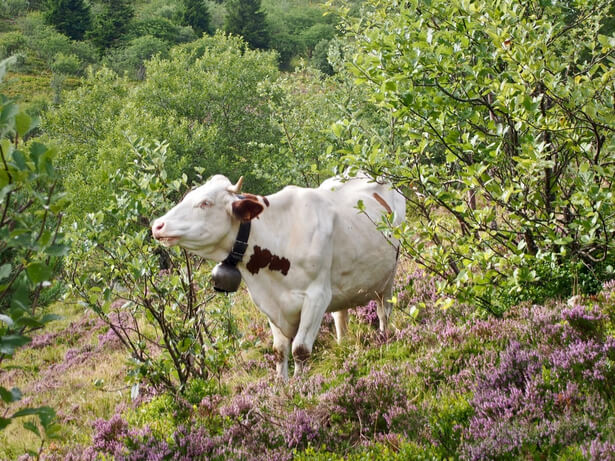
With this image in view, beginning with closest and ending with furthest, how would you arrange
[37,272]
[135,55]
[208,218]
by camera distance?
[37,272], [208,218], [135,55]

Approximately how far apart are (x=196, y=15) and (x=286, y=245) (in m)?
99.6

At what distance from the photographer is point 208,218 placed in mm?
5152

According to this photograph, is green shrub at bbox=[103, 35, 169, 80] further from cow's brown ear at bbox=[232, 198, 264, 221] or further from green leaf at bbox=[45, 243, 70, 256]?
green leaf at bbox=[45, 243, 70, 256]

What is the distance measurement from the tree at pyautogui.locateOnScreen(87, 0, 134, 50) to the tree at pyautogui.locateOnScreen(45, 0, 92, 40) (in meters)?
2.30

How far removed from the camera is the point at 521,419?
3742 millimetres

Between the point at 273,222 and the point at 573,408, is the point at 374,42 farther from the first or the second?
the point at 573,408

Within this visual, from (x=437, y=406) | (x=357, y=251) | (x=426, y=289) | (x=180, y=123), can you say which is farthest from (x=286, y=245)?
(x=180, y=123)

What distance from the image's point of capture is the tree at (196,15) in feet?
310

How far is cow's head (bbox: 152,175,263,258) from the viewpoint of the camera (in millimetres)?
5008

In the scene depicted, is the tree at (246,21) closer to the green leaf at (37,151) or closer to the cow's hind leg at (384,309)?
the cow's hind leg at (384,309)

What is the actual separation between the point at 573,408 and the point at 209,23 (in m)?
104

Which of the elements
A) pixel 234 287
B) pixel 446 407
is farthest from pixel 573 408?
pixel 234 287

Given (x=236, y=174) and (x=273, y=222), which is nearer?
(x=273, y=222)

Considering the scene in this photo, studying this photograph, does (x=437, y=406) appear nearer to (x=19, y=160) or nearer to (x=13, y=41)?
(x=19, y=160)
